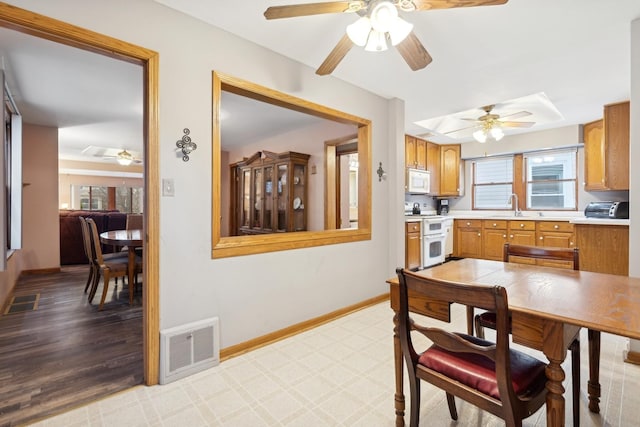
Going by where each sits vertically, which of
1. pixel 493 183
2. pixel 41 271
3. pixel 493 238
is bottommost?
pixel 41 271

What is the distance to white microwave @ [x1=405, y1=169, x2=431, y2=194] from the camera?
17.4 ft

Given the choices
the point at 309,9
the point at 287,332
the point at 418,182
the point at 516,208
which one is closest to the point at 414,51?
the point at 309,9

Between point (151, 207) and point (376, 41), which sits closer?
point (376, 41)

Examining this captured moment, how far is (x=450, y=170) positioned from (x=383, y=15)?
5157mm

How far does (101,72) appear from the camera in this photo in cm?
282

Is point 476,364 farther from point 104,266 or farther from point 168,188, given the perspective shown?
point 104,266

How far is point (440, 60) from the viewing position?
266cm

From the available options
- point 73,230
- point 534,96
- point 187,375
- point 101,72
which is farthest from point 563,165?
point 73,230

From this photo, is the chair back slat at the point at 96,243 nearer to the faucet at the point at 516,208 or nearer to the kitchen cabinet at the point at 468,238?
the kitchen cabinet at the point at 468,238

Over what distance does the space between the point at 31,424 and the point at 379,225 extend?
120 inches

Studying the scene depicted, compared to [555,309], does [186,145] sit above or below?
above

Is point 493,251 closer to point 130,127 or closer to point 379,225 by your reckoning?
point 379,225

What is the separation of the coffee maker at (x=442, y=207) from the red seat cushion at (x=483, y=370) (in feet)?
18.0

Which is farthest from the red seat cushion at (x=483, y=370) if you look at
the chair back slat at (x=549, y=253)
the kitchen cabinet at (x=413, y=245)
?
the kitchen cabinet at (x=413, y=245)
